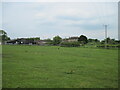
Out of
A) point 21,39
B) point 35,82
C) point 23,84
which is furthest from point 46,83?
point 21,39

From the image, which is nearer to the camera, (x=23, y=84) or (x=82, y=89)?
(x=82, y=89)

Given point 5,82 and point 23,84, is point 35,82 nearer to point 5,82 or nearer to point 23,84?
point 23,84

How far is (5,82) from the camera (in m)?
5.20

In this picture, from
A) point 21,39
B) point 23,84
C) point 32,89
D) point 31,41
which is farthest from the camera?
point 21,39

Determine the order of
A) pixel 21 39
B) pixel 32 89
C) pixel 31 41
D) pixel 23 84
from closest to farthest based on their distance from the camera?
pixel 32 89, pixel 23 84, pixel 31 41, pixel 21 39

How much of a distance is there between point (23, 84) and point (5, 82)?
0.66 meters

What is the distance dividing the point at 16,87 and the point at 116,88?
117 inches

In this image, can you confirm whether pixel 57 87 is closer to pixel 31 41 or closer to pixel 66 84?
pixel 66 84

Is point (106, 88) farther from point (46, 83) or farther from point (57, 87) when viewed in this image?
Result: point (46, 83)

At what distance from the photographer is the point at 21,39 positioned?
93.9 metres

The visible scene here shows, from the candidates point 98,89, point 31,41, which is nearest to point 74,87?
point 98,89

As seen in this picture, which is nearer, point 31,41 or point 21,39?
point 31,41

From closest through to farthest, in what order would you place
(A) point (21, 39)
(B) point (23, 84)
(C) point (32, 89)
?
(C) point (32, 89)
(B) point (23, 84)
(A) point (21, 39)

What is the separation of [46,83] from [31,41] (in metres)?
84.6
